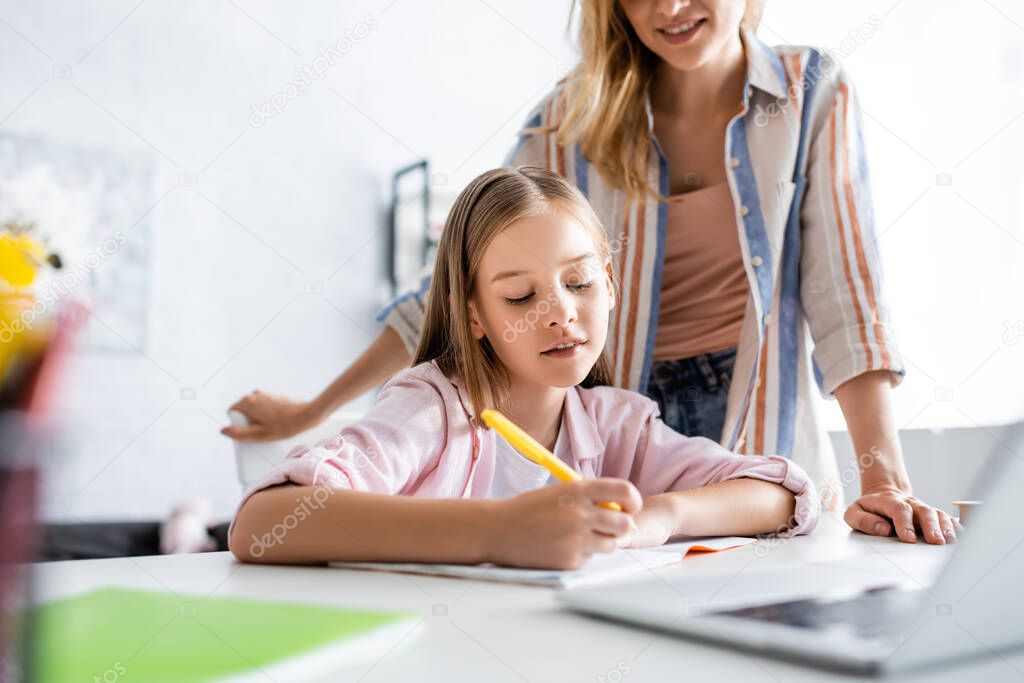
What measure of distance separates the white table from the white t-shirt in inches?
12.0

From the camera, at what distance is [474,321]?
3.44ft

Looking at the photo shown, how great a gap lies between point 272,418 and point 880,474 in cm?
96

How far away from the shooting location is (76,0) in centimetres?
378

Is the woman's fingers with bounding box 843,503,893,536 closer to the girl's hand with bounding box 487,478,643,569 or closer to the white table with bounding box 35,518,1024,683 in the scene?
the white table with bounding box 35,518,1024,683

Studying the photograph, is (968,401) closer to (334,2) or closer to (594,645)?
(594,645)

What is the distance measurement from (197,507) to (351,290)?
1672 millimetres

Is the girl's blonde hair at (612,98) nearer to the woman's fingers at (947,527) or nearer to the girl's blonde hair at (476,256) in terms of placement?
the girl's blonde hair at (476,256)

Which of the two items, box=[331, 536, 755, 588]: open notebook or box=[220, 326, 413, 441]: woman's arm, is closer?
box=[331, 536, 755, 588]: open notebook

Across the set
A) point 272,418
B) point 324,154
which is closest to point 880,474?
point 272,418

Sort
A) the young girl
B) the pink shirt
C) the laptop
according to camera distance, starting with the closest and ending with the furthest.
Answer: the laptop, the young girl, the pink shirt

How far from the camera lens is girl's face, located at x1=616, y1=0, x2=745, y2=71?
3.84ft

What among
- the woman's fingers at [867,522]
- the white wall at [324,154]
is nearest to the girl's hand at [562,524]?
the woman's fingers at [867,522]

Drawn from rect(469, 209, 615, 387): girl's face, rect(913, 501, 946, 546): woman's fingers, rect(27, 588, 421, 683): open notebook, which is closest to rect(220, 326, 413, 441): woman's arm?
rect(469, 209, 615, 387): girl's face

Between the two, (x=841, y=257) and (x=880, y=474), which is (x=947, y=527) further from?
(x=841, y=257)
